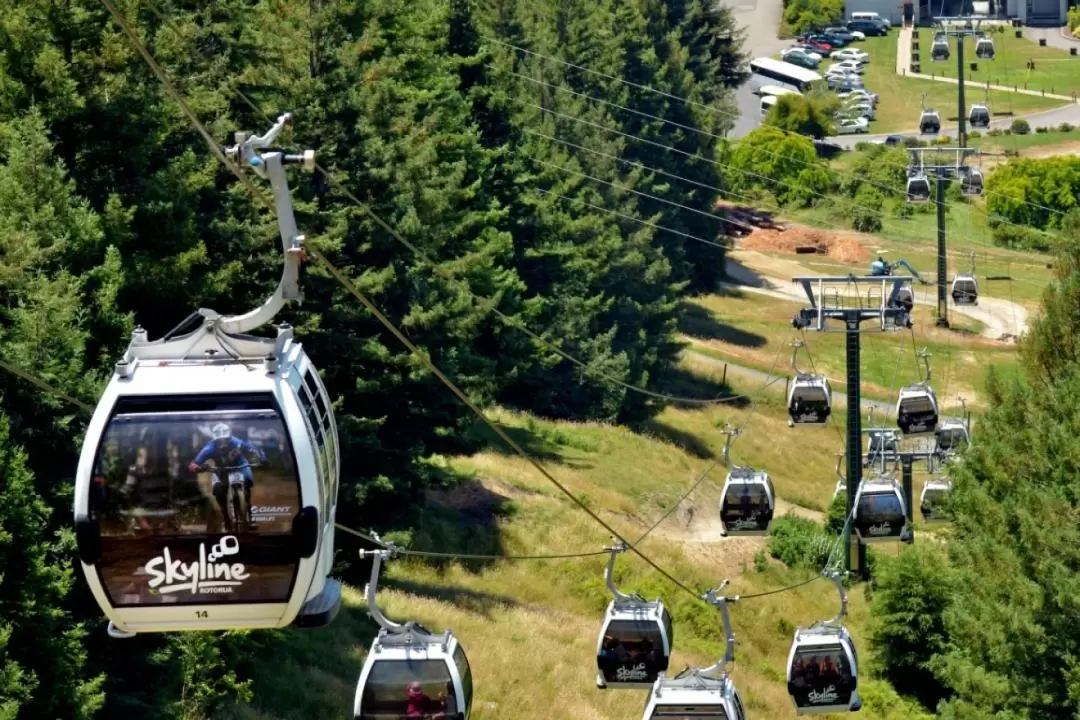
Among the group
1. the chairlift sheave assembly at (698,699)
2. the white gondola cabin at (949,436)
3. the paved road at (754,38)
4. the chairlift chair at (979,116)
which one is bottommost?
the paved road at (754,38)

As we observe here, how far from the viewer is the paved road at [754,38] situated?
13388 centimetres

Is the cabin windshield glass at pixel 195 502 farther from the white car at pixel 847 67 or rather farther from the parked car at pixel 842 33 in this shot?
the parked car at pixel 842 33

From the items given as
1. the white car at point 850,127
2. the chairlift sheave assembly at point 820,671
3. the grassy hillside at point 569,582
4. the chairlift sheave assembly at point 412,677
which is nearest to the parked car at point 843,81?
the white car at point 850,127

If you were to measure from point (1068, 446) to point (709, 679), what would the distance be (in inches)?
630

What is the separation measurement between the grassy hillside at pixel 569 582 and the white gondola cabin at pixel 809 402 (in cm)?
569

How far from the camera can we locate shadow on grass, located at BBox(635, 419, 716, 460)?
2618 inches

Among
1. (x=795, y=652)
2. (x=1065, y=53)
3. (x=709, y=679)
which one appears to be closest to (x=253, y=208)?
(x=795, y=652)

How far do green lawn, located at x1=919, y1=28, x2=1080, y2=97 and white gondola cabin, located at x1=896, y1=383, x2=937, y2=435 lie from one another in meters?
99.2

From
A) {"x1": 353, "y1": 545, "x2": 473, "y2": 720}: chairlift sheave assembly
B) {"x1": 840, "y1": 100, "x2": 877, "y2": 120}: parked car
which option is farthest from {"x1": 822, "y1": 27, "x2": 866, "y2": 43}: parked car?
{"x1": 353, "y1": 545, "x2": 473, "y2": 720}: chairlift sheave assembly

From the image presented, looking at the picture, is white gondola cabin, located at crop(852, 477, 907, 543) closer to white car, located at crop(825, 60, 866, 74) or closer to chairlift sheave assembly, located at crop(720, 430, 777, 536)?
chairlift sheave assembly, located at crop(720, 430, 777, 536)

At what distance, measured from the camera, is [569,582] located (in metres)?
44.2

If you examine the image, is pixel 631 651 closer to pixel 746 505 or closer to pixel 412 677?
pixel 412 677

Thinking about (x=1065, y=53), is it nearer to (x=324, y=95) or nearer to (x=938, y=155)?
(x=938, y=155)

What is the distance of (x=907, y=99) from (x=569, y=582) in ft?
341
